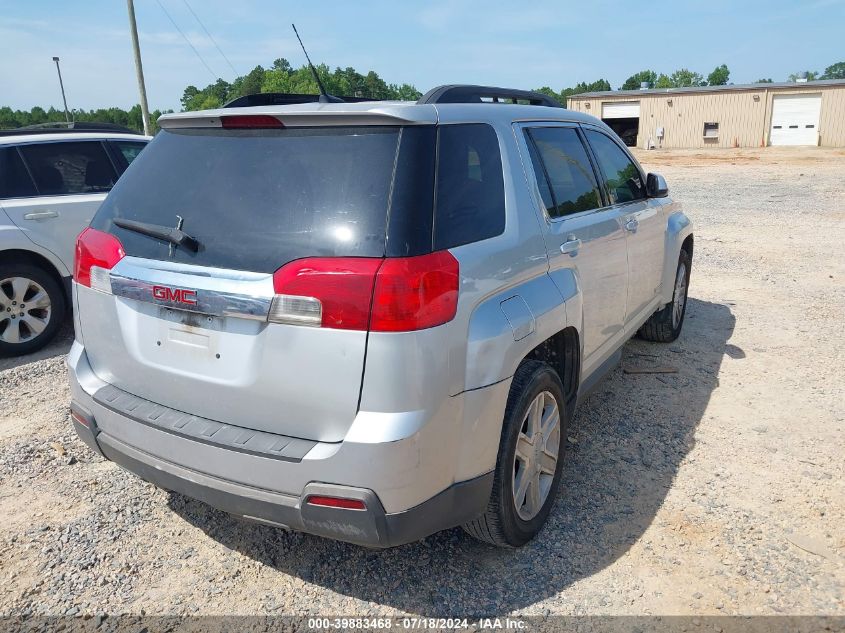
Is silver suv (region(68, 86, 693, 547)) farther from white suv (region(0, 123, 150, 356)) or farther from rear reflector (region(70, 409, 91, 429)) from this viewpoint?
white suv (region(0, 123, 150, 356))

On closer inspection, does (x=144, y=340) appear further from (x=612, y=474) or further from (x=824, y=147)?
(x=824, y=147)

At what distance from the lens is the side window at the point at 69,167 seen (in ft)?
19.1

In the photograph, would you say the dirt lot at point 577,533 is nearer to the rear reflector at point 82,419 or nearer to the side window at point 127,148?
the rear reflector at point 82,419

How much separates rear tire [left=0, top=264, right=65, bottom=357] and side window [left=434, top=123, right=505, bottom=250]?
4.66 meters

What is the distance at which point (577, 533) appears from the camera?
3115mm

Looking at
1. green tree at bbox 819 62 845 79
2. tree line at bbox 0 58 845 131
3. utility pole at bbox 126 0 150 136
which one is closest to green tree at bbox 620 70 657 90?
tree line at bbox 0 58 845 131

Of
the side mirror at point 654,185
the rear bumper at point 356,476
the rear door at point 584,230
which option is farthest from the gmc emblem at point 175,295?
the side mirror at point 654,185

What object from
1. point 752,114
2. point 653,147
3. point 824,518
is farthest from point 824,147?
point 824,518

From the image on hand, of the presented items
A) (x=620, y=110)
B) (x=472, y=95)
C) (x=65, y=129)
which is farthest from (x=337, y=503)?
(x=620, y=110)

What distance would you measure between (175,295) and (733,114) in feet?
159

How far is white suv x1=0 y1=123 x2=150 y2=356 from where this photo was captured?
5566mm

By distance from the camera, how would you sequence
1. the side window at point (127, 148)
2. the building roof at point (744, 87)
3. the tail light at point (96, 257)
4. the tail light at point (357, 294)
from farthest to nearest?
the building roof at point (744, 87) < the side window at point (127, 148) < the tail light at point (96, 257) < the tail light at point (357, 294)

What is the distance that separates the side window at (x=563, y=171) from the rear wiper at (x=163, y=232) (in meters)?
1.62

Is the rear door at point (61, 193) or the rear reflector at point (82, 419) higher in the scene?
the rear door at point (61, 193)
